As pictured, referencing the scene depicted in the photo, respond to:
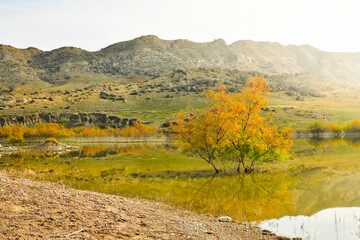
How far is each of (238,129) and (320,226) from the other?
18769 millimetres

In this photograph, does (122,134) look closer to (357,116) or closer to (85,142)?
(85,142)

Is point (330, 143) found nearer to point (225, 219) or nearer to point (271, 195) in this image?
point (271, 195)

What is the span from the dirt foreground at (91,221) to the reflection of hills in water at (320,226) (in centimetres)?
146

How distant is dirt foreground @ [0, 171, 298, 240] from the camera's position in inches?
407

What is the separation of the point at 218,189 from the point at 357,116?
18763 cm

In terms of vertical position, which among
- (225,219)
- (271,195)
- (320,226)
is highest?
(225,219)

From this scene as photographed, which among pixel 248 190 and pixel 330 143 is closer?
pixel 248 190

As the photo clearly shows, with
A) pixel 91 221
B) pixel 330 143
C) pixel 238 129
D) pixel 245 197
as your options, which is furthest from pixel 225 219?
pixel 330 143

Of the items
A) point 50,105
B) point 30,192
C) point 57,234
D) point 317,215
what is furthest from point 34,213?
point 50,105

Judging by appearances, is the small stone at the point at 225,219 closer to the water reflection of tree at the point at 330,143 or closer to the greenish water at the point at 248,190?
the greenish water at the point at 248,190

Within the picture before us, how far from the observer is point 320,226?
15.9m

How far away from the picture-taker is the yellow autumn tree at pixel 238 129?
A: 1342 inches

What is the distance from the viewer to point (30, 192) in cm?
1483

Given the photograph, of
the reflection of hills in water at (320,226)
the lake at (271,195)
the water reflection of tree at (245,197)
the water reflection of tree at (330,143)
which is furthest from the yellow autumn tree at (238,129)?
the water reflection of tree at (330,143)
